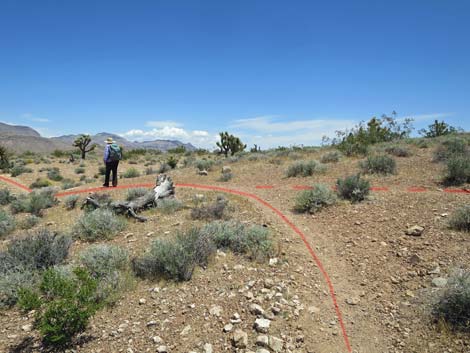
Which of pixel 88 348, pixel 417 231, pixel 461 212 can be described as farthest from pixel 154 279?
pixel 461 212

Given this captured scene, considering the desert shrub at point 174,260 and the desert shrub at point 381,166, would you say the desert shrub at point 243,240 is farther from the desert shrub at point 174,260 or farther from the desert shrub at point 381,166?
the desert shrub at point 381,166

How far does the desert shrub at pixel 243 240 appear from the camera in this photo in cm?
518

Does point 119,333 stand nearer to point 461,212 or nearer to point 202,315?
point 202,315

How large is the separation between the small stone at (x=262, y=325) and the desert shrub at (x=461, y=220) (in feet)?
14.0

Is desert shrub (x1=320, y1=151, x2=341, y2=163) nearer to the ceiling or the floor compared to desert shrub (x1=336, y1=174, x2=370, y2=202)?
nearer to the ceiling

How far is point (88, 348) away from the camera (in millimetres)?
3295

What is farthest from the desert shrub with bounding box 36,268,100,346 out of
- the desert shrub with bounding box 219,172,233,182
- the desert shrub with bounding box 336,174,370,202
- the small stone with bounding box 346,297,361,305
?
the desert shrub with bounding box 219,172,233,182

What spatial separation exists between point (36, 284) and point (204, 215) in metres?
3.70

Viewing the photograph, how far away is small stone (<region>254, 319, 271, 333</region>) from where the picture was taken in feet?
11.3

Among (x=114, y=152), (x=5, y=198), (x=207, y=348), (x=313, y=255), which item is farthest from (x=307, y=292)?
(x=5, y=198)

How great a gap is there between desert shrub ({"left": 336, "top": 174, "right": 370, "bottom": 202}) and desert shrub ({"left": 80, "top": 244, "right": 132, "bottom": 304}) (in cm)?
591

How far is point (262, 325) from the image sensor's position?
3469mm

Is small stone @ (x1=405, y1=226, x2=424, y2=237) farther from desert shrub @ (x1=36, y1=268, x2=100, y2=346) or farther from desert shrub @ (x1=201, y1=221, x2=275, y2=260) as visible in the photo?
desert shrub @ (x1=36, y1=268, x2=100, y2=346)

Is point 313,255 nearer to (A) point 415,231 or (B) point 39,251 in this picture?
(A) point 415,231
